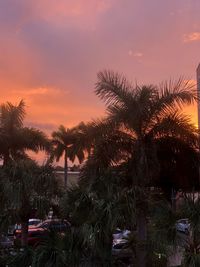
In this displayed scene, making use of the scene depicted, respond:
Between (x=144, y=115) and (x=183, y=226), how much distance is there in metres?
3.38

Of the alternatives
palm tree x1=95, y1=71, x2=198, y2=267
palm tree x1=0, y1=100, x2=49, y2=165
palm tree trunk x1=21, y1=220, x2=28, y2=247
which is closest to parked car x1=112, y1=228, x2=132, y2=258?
palm tree x1=95, y1=71, x2=198, y2=267

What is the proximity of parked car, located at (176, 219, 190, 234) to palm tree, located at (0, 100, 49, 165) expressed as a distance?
8.41m

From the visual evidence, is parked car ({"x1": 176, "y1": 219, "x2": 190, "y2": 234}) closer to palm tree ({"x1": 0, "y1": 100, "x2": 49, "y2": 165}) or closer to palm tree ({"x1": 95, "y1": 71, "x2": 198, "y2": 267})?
palm tree ({"x1": 95, "y1": 71, "x2": 198, "y2": 267})

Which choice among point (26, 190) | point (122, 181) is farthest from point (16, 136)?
point (122, 181)

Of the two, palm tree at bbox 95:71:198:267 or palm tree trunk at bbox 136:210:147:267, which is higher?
palm tree at bbox 95:71:198:267

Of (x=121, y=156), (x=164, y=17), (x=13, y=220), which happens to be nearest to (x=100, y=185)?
(x=121, y=156)

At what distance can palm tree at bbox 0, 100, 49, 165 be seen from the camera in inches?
699

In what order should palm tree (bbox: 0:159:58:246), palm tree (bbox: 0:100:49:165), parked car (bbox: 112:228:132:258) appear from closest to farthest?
1. parked car (bbox: 112:228:132:258)
2. palm tree (bbox: 0:159:58:246)
3. palm tree (bbox: 0:100:49:165)

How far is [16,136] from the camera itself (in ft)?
58.9

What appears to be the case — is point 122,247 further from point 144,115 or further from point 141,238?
point 144,115

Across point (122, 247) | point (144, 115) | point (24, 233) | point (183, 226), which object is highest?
point (144, 115)

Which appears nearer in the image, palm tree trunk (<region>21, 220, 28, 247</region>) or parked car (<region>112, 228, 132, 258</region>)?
parked car (<region>112, 228, 132, 258</region>)

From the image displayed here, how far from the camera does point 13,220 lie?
12.9m

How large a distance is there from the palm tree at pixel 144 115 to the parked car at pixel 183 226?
6.05 ft
